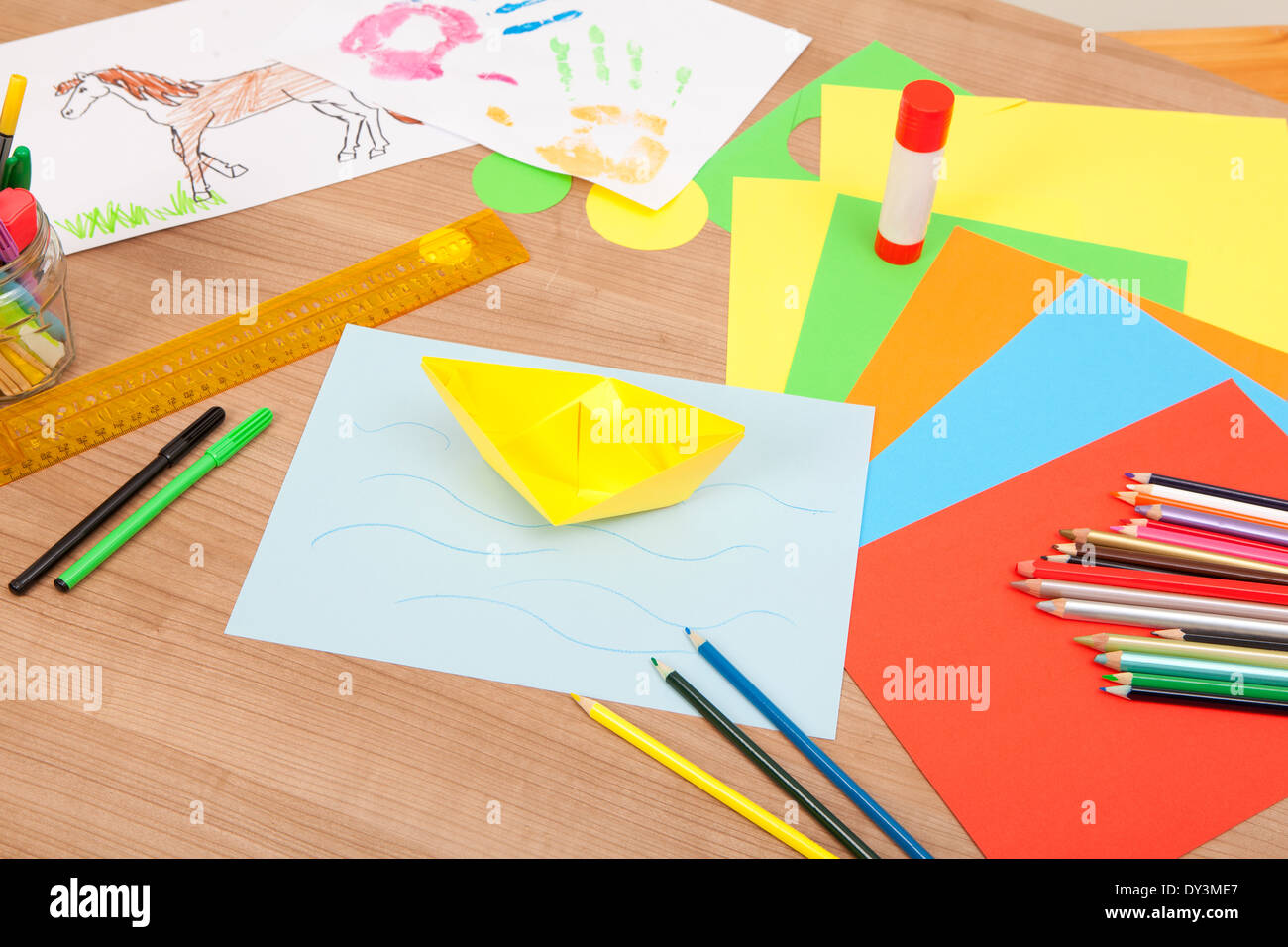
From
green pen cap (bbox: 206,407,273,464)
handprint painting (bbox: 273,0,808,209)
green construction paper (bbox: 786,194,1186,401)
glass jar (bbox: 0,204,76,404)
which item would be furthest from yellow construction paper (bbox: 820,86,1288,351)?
glass jar (bbox: 0,204,76,404)

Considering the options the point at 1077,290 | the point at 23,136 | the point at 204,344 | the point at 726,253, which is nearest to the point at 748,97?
the point at 726,253

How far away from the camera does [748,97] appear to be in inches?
38.7

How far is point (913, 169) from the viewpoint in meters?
0.81

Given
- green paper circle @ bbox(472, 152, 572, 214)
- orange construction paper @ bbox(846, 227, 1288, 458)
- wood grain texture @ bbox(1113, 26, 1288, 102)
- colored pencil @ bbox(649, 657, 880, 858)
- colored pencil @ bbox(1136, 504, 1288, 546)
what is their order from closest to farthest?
colored pencil @ bbox(649, 657, 880, 858), colored pencil @ bbox(1136, 504, 1288, 546), orange construction paper @ bbox(846, 227, 1288, 458), green paper circle @ bbox(472, 152, 572, 214), wood grain texture @ bbox(1113, 26, 1288, 102)

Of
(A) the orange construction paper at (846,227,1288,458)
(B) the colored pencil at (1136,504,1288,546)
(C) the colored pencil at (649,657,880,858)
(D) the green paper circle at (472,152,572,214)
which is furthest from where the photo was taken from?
(D) the green paper circle at (472,152,572,214)

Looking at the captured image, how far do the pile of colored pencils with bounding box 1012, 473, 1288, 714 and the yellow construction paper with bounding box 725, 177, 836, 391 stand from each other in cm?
26

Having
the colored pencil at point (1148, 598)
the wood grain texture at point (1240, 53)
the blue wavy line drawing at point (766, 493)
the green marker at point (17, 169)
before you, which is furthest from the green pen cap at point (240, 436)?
the wood grain texture at point (1240, 53)

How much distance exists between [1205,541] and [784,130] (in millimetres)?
534

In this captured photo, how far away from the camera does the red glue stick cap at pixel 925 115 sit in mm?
773

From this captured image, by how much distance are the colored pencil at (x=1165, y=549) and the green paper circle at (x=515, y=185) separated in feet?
1.74

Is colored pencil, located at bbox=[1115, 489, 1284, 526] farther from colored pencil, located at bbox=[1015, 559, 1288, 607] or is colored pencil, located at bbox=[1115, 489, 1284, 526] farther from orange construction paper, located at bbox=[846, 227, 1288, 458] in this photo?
orange construction paper, located at bbox=[846, 227, 1288, 458]

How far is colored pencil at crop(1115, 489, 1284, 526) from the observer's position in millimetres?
690

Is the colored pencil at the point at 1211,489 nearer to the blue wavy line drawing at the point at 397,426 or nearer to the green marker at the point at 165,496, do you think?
the blue wavy line drawing at the point at 397,426

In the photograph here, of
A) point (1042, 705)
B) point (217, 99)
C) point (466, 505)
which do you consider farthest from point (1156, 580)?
point (217, 99)
